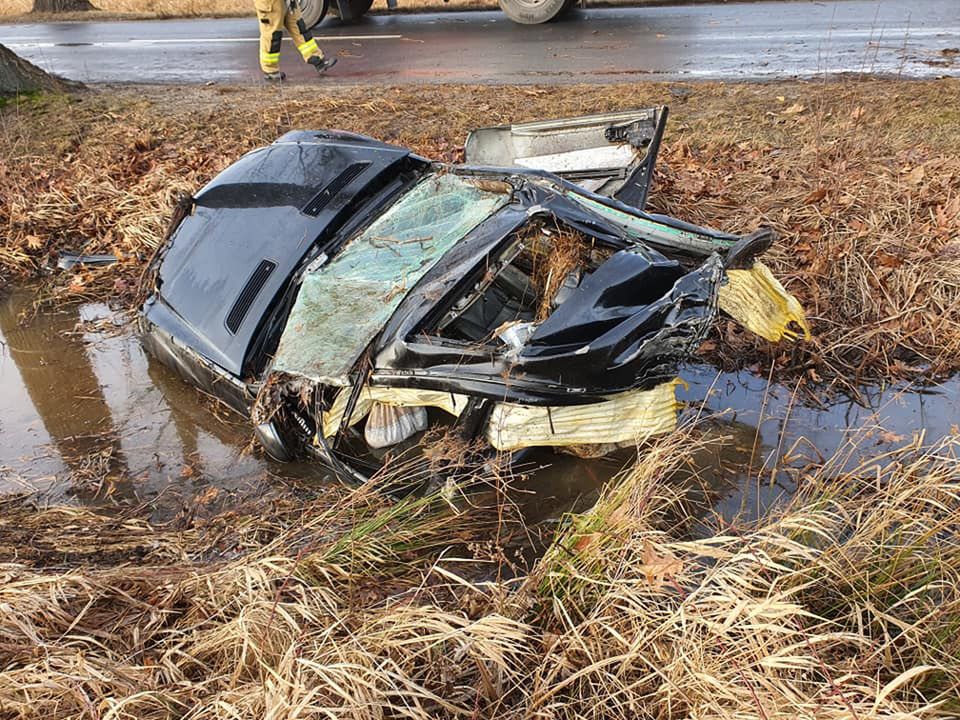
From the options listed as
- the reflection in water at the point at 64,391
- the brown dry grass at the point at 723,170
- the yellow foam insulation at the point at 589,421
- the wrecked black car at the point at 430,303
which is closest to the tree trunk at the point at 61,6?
the brown dry grass at the point at 723,170

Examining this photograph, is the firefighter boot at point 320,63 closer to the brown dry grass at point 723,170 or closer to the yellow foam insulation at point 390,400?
the brown dry grass at point 723,170

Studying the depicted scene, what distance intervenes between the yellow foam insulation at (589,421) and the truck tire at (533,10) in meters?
9.76

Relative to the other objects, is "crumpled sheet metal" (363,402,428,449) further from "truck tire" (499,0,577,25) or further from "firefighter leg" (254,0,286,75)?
"truck tire" (499,0,577,25)

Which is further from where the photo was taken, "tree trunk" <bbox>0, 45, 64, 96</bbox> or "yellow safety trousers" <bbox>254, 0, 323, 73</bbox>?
"yellow safety trousers" <bbox>254, 0, 323, 73</bbox>

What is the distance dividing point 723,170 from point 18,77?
761 cm

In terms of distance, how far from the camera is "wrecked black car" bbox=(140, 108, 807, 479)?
111 inches

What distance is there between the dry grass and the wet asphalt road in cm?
653

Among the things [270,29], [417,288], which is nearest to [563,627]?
[417,288]

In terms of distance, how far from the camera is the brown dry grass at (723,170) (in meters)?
4.34

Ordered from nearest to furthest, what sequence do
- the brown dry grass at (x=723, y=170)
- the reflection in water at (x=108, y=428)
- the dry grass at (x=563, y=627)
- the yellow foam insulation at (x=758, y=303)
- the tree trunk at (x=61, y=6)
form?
the dry grass at (x=563, y=627) → the yellow foam insulation at (x=758, y=303) → the reflection in water at (x=108, y=428) → the brown dry grass at (x=723, y=170) → the tree trunk at (x=61, y=6)

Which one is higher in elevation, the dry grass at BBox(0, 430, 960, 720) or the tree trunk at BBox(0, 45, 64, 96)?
the tree trunk at BBox(0, 45, 64, 96)

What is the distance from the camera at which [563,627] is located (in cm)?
241

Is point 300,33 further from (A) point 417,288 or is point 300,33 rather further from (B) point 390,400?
(B) point 390,400

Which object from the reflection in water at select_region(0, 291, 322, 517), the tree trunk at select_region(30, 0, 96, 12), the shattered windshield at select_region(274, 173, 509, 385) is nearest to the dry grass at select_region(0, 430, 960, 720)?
the shattered windshield at select_region(274, 173, 509, 385)
